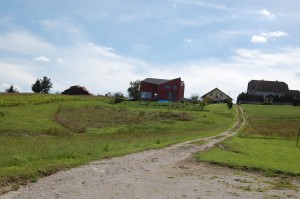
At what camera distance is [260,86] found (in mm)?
148125

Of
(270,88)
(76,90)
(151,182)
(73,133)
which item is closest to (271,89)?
(270,88)

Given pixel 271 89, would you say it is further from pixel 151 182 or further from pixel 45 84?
pixel 151 182

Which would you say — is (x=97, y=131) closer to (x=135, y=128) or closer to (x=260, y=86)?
(x=135, y=128)

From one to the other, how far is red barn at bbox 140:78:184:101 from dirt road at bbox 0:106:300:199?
99.6 m

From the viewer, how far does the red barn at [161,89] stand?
121875 mm

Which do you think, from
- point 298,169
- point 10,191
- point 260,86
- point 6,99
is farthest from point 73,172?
point 260,86

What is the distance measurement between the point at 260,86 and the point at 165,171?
442 feet

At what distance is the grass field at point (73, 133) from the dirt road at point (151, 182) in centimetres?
105

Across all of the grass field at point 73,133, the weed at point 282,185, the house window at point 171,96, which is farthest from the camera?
the house window at point 171,96

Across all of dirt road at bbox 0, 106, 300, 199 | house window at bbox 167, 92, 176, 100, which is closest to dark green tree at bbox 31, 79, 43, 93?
house window at bbox 167, 92, 176, 100

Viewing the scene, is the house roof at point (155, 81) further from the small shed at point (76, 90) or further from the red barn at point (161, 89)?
the small shed at point (76, 90)

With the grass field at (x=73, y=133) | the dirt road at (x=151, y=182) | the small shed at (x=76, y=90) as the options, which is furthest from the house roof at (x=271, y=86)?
the dirt road at (x=151, y=182)

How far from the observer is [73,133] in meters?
46.6

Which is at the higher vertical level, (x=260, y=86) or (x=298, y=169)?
(x=260, y=86)
